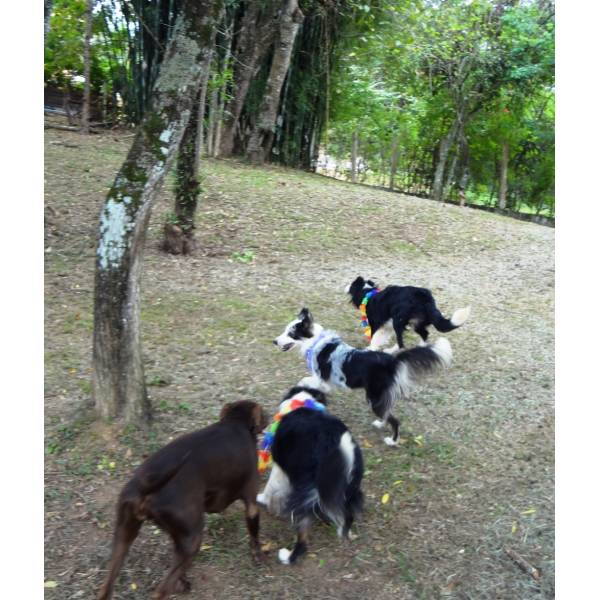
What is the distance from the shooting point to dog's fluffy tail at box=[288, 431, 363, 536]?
10.2ft

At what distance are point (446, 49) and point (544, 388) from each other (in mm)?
Answer: 12171

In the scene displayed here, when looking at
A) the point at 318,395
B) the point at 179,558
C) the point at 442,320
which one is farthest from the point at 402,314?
the point at 179,558

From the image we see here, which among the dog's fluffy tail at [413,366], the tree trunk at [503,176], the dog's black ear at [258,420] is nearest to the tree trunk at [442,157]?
the tree trunk at [503,176]

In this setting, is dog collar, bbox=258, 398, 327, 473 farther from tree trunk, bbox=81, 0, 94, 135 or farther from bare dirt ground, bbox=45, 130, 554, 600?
tree trunk, bbox=81, 0, 94, 135

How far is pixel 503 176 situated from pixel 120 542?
676 inches

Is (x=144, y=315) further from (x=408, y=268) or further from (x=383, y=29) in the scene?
(x=383, y=29)

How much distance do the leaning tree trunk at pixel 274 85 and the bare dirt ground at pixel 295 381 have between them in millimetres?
3225

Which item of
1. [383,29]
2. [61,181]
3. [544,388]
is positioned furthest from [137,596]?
[383,29]

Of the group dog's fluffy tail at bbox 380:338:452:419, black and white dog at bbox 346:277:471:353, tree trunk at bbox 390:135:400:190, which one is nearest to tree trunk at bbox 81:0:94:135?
black and white dog at bbox 346:277:471:353

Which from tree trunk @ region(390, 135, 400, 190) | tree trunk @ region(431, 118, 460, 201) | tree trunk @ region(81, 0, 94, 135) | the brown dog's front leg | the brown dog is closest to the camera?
the brown dog

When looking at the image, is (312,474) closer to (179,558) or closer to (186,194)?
(179,558)

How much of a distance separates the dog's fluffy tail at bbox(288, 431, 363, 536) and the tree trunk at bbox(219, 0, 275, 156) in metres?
9.87

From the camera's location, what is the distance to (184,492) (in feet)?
8.77

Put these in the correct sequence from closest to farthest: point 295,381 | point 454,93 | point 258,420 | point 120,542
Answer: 1. point 120,542
2. point 258,420
3. point 295,381
4. point 454,93
